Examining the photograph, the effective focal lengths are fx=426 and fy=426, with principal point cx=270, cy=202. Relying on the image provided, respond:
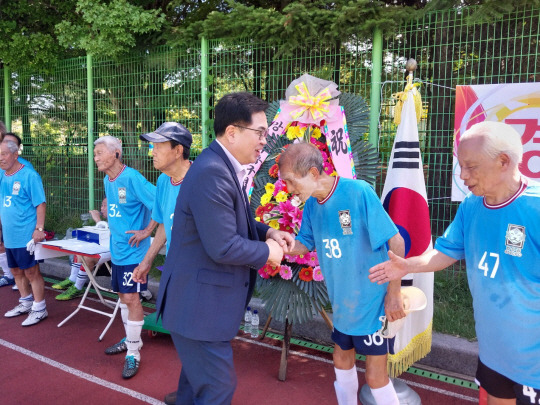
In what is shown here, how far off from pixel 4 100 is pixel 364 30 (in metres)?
8.20

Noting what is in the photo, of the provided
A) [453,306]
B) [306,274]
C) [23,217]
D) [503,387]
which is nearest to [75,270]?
[23,217]

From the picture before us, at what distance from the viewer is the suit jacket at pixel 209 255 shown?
6.59 ft

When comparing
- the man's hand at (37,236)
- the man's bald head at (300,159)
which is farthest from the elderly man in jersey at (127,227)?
the man's bald head at (300,159)

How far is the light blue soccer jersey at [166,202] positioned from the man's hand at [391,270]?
5.72 ft

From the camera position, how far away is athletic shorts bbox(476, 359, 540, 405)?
1988 mm

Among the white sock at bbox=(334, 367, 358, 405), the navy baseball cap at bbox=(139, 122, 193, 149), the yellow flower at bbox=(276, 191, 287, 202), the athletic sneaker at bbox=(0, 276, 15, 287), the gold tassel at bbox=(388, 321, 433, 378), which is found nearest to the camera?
the white sock at bbox=(334, 367, 358, 405)

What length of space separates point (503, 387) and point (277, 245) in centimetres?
132

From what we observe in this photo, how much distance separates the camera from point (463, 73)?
4770 mm

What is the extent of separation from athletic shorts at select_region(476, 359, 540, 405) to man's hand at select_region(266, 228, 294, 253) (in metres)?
1.20

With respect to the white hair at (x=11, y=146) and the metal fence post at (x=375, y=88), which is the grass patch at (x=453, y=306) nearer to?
the metal fence post at (x=375, y=88)

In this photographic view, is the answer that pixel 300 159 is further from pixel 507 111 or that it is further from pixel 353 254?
pixel 507 111

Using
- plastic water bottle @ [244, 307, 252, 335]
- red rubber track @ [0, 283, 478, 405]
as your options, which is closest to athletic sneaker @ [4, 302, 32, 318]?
red rubber track @ [0, 283, 478, 405]

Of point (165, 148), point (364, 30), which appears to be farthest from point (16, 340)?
point (364, 30)

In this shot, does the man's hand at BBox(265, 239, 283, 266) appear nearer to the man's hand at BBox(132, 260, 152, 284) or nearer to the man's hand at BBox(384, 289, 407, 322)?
the man's hand at BBox(384, 289, 407, 322)
